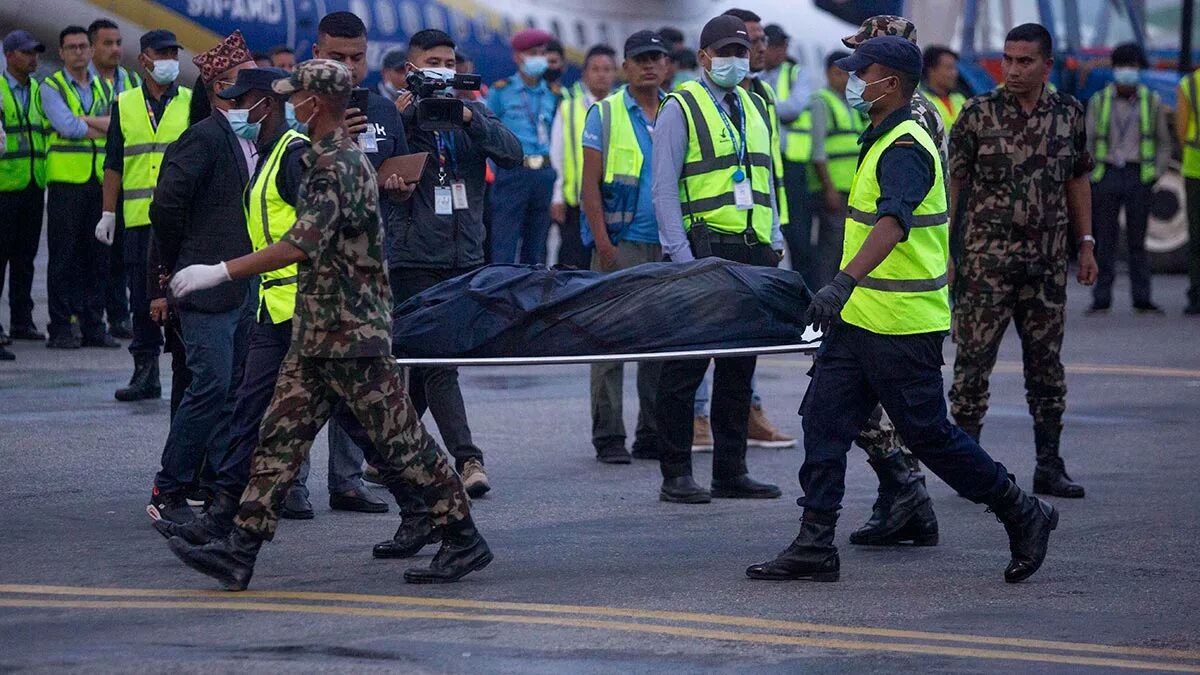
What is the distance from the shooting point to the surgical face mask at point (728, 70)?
358 inches

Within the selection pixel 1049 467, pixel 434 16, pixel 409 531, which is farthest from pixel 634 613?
pixel 434 16

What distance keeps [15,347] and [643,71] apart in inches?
239

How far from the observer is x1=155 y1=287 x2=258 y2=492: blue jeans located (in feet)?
26.0

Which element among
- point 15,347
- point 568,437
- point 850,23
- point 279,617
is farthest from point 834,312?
point 850,23


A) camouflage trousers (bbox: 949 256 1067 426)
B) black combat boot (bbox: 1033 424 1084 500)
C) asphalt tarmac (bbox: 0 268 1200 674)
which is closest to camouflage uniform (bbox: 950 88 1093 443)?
camouflage trousers (bbox: 949 256 1067 426)

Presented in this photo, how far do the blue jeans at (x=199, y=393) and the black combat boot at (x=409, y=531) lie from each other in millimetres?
853

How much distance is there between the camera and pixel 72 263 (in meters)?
13.8

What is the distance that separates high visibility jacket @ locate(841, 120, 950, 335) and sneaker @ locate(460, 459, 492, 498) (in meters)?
2.26

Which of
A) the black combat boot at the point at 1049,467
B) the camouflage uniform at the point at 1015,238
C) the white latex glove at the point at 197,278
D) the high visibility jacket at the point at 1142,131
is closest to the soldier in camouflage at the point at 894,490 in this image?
the camouflage uniform at the point at 1015,238

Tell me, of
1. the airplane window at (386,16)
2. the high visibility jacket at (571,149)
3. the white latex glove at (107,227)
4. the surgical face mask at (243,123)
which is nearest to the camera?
the surgical face mask at (243,123)

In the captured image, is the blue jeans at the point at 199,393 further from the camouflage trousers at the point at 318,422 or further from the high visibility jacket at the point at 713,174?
the high visibility jacket at the point at 713,174

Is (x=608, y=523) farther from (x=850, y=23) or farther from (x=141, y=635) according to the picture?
(x=850, y=23)

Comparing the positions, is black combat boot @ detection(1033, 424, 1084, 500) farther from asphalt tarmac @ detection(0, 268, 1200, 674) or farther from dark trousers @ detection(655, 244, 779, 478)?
dark trousers @ detection(655, 244, 779, 478)

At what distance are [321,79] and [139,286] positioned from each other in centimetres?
413
